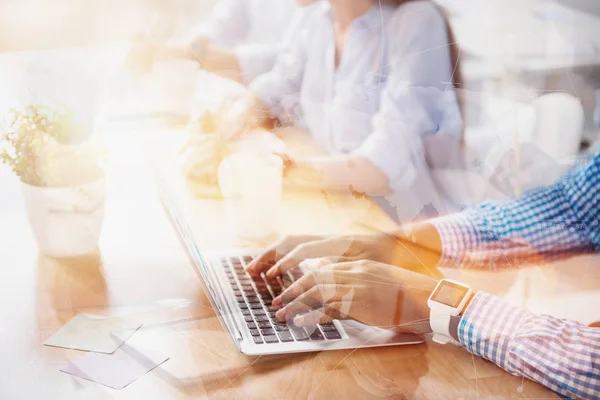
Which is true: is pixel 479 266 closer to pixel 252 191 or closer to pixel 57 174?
pixel 252 191

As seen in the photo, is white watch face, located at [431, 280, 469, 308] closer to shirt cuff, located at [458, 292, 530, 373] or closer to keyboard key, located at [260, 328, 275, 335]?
shirt cuff, located at [458, 292, 530, 373]

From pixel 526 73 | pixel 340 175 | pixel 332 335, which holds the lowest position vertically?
pixel 332 335

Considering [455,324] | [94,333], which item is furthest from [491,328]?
[94,333]

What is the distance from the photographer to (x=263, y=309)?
0.57 metres

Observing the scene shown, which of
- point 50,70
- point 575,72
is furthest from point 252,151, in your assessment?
point 575,72

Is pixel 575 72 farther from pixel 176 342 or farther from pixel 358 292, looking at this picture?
pixel 176 342

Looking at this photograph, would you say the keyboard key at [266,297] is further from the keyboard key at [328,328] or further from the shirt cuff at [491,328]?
the shirt cuff at [491,328]

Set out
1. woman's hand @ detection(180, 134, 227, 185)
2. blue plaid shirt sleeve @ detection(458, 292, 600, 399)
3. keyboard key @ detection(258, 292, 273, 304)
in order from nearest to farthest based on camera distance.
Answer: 1. blue plaid shirt sleeve @ detection(458, 292, 600, 399)
2. keyboard key @ detection(258, 292, 273, 304)
3. woman's hand @ detection(180, 134, 227, 185)

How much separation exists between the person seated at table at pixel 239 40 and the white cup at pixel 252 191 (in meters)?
0.10

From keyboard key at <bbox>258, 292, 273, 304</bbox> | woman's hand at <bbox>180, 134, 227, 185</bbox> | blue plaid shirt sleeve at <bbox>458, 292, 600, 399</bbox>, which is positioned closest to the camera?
blue plaid shirt sleeve at <bbox>458, 292, 600, 399</bbox>

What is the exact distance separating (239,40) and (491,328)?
0.40 meters

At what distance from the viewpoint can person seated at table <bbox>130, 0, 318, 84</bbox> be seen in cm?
63

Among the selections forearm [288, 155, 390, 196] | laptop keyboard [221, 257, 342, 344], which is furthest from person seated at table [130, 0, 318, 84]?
laptop keyboard [221, 257, 342, 344]

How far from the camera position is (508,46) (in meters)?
0.54
